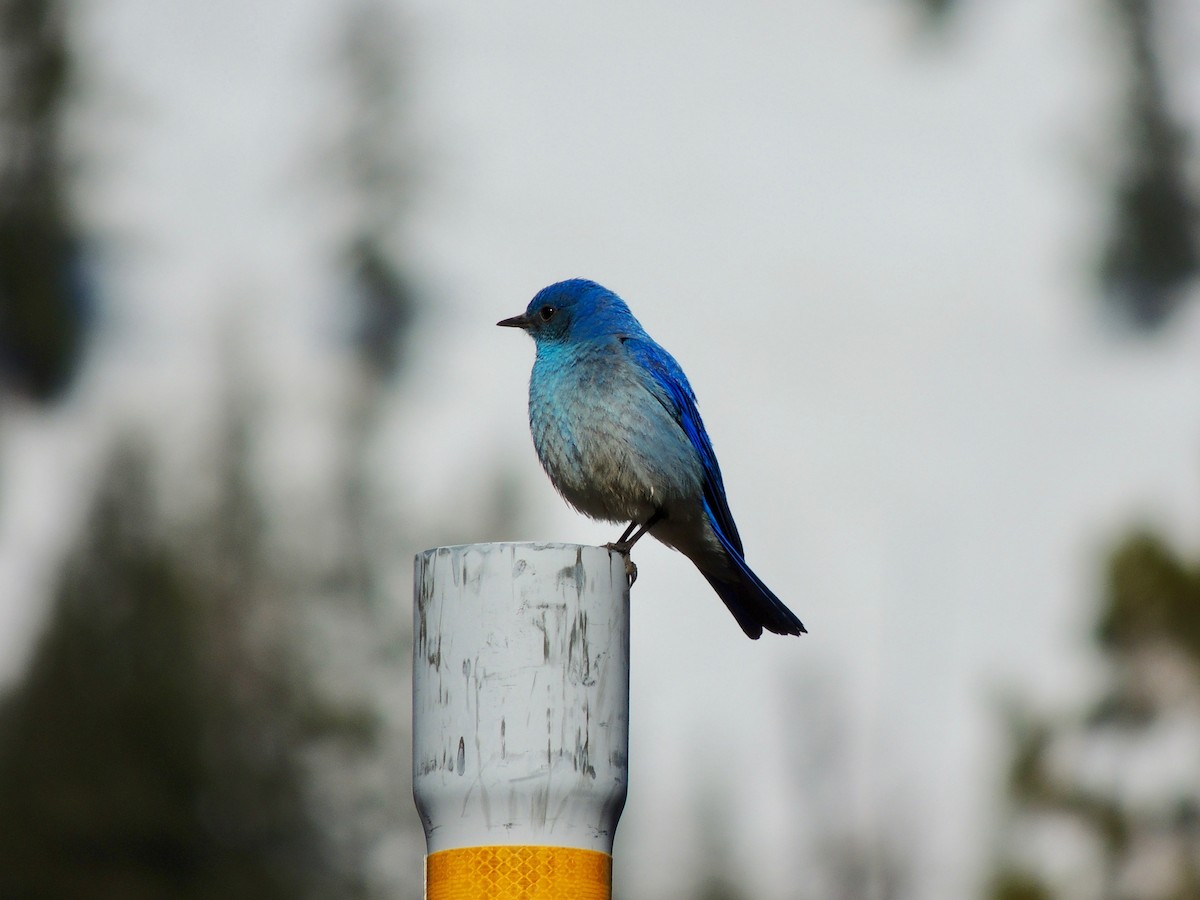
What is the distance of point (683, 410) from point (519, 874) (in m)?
3.91

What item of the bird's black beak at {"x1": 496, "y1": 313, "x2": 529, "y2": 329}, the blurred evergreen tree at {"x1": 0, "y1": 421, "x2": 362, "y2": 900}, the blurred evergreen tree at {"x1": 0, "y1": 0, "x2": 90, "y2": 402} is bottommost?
the blurred evergreen tree at {"x1": 0, "y1": 421, "x2": 362, "y2": 900}

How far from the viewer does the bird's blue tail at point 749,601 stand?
775 cm

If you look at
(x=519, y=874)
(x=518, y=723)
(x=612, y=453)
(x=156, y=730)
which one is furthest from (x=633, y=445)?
(x=156, y=730)

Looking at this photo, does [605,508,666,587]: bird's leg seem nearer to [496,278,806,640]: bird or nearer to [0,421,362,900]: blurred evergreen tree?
[496,278,806,640]: bird

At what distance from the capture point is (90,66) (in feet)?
116

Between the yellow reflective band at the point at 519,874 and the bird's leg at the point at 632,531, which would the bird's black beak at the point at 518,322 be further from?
the yellow reflective band at the point at 519,874

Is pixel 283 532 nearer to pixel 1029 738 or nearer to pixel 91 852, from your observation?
pixel 91 852

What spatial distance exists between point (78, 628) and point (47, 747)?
205 cm

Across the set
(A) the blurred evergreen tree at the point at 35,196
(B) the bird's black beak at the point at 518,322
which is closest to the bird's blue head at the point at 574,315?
(B) the bird's black beak at the point at 518,322

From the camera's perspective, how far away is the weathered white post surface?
14.3 ft

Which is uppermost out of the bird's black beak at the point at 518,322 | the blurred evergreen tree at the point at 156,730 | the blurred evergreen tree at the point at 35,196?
the blurred evergreen tree at the point at 35,196

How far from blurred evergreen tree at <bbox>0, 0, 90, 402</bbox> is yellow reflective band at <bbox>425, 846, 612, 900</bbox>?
103 ft

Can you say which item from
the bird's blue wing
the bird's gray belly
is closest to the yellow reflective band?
the bird's gray belly

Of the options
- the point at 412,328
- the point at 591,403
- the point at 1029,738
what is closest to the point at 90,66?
the point at 412,328
